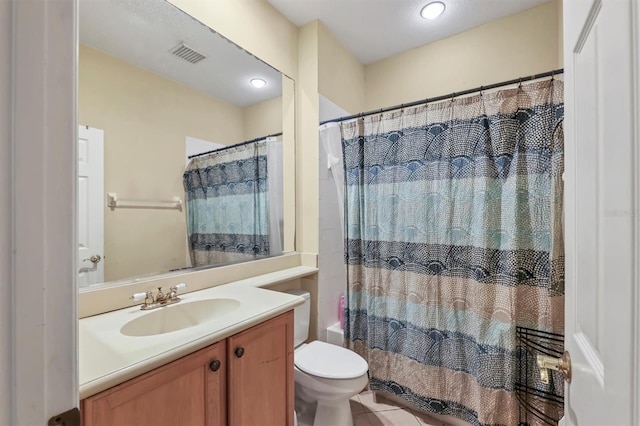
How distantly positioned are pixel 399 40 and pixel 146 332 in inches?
101

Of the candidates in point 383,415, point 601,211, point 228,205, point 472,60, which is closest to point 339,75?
point 472,60

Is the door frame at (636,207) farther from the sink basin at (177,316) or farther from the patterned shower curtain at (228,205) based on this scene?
the patterned shower curtain at (228,205)

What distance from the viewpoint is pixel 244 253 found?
1768 mm

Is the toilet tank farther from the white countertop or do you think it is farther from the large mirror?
the white countertop

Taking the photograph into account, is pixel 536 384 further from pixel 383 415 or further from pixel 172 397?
pixel 172 397

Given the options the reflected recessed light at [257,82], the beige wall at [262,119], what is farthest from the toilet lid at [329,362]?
the reflected recessed light at [257,82]

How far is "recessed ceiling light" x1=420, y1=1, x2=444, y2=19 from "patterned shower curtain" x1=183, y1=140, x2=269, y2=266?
1.44 metres

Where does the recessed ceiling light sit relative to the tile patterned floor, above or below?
above

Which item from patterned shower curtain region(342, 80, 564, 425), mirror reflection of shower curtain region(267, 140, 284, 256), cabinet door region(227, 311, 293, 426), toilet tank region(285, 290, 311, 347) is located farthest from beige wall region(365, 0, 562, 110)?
cabinet door region(227, 311, 293, 426)

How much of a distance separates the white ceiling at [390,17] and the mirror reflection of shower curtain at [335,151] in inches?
30.4

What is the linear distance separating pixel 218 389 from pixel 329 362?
0.78m

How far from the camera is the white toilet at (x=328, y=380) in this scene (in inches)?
57.0

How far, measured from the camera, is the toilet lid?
4.83 feet

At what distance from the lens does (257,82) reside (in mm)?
1890
